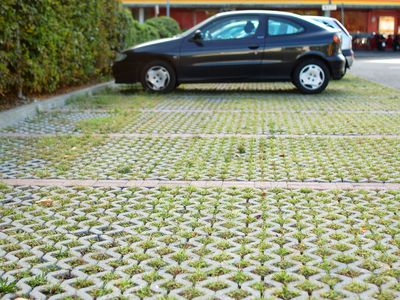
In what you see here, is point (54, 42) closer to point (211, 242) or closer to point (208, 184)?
point (208, 184)

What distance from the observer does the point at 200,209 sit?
507cm

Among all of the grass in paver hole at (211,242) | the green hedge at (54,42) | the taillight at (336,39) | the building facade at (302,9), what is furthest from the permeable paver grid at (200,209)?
the building facade at (302,9)

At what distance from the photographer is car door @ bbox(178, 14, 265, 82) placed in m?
13.6

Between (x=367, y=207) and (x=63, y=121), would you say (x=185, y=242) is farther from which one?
(x=63, y=121)

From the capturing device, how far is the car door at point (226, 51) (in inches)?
535

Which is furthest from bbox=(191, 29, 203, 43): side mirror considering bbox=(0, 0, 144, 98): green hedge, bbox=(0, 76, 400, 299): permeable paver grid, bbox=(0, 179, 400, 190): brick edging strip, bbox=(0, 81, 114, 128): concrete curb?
bbox=(0, 179, 400, 190): brick edging strip

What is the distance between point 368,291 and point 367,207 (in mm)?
1662

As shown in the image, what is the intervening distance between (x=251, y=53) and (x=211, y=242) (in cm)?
968

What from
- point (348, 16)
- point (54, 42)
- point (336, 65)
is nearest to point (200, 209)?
point (54, 42)

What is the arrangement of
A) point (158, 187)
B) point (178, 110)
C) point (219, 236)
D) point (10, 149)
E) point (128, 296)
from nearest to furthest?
point (128, 296)
point (219, 236)
point (158, 187)
point (10, 149)
point (178, 110)

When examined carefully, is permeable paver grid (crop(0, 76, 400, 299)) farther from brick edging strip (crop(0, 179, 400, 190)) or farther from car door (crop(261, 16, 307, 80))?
car door (crop(261, 16, 307, 80))

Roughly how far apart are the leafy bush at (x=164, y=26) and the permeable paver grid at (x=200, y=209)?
63.2 feet

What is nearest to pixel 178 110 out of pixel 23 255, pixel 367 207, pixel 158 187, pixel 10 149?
pixel 10 149

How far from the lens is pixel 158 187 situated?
5.75 meters
